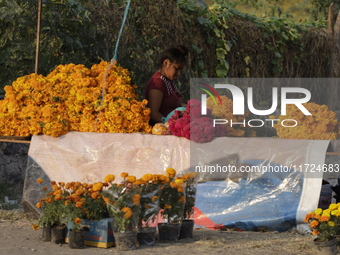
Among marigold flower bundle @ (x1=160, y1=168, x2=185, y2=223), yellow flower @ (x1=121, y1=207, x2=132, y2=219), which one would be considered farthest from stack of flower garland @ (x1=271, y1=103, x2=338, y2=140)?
yellow flower @ (x1=121, y1=207, x2=132, y2=219)

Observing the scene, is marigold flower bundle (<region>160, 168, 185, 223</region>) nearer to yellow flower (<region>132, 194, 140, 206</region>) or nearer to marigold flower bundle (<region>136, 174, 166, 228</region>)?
marigold flower bundle (<region>136, 174, 166, 228</region>)

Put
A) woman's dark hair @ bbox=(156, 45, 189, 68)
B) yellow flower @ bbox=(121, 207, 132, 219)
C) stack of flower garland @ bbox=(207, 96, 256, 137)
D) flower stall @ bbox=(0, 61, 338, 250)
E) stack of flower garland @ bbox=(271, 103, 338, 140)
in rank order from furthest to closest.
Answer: woman's dark hair @ bbox=(156, 45, 189, 68) < stack of flower garland @ bbox=(207, 96, 256, 137) < stack of flower garland @ bbox=(271, 103, 338, 140) < flower stall @ bbox=(0, 61, 338, 250) < yellow flower @ bbox=(121, 207, 132, 219)

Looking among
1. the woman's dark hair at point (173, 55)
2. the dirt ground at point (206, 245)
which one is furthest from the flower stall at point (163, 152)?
the woman's dark hair at point (173, 55)

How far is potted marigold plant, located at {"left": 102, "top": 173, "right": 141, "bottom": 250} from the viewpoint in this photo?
3.71 m

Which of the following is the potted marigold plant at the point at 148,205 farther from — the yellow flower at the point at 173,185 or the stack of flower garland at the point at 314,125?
the stack of flower garland at the point at 314,125

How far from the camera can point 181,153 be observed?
4.59 meters

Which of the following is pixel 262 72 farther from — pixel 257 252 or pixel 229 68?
pixel 257 252

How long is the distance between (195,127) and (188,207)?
2.35ft

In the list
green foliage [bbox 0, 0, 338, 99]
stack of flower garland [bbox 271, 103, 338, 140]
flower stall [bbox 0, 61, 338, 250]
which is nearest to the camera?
flower stall [bbox 0, 61, 338, 250]

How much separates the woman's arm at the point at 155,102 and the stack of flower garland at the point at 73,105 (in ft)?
1.03

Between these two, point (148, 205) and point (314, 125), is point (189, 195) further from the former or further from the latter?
point (314, 125)

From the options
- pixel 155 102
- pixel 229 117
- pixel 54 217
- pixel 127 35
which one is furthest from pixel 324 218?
pixel 127 35

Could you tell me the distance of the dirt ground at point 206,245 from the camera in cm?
377

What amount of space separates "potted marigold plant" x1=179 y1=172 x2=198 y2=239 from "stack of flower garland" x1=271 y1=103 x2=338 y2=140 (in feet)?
3.00
